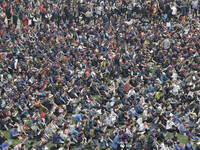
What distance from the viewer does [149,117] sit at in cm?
2662

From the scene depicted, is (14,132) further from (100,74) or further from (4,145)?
(100,74)

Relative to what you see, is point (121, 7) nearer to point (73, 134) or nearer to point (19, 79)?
point (19, 79)

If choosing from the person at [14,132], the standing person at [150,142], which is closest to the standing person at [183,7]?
the standing person at [150,142]

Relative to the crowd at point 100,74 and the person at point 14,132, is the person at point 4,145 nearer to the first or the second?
the crowd at point 100,74

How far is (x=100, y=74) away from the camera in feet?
104

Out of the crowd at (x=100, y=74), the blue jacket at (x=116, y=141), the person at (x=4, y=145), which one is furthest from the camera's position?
the crowd at (x=100, y=74)

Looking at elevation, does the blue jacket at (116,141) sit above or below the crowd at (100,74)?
below

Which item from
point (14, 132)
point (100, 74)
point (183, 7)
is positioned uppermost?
point (183, 7)

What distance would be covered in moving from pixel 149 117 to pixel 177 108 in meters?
2.01

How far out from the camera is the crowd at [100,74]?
24828mm

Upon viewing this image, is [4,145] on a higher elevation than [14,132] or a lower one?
higher

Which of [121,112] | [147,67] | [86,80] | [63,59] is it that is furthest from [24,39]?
[121,112]

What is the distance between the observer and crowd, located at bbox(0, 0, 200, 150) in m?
24.8

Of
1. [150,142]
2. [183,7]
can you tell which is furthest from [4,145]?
[183,7]
